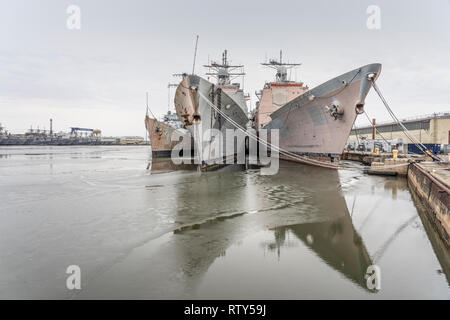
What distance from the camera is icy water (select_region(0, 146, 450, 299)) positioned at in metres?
2.98

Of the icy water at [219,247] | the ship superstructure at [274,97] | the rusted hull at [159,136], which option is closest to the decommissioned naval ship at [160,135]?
the rusted hull at [159,136]

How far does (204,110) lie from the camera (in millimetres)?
12969

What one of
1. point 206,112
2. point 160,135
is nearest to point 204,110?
point 206,112

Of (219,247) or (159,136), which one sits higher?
(159,136)

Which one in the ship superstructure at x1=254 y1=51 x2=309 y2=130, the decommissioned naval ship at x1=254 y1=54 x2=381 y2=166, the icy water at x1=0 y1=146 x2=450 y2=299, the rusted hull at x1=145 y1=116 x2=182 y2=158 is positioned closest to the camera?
the icy water at x1=0 y1=146 x2=450 y2=299

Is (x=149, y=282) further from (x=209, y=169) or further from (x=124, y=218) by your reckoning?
(x=209, y=169)

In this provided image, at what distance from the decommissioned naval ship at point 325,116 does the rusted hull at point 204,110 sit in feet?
12.1

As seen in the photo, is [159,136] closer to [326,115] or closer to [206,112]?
[206,112]

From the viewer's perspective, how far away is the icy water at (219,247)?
298 centimetres

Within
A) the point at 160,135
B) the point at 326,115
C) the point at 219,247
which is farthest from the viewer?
the point at 160,135

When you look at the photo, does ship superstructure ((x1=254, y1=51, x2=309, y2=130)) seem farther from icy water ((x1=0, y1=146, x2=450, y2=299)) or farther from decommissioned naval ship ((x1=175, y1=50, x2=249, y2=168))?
icy water ((x1=0, y1=146, x2=450, y2=299))

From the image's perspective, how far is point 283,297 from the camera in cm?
278

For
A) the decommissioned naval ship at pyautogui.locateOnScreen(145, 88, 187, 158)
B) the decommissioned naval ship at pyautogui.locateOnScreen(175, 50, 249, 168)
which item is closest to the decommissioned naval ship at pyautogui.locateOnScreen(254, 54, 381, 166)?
the decommissioned naval ship at pyautogui.locateOnScreen(175, 50, 249, 168)

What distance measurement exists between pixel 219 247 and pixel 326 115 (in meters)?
11.5
